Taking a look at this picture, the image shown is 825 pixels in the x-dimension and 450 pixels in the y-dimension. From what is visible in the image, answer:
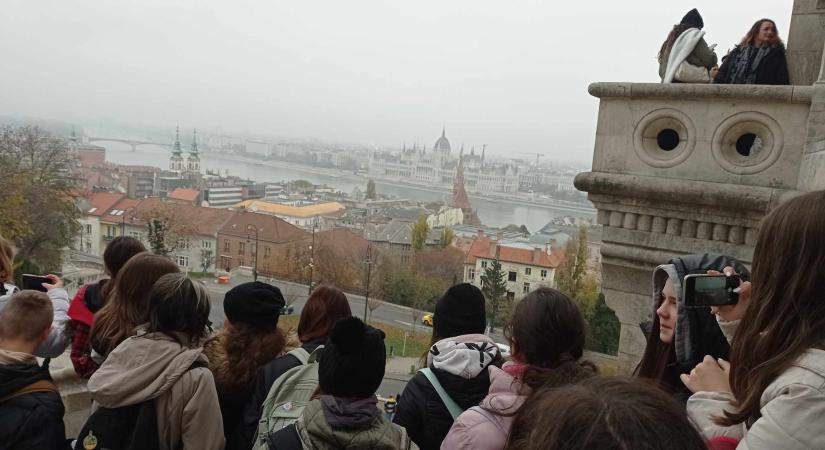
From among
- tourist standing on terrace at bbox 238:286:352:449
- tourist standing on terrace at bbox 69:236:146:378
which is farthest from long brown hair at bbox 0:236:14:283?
tourist standing on terrace at bbox 238:286:352:449

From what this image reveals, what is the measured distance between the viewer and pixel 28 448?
160 cm

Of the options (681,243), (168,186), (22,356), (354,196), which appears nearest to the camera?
(22,356)

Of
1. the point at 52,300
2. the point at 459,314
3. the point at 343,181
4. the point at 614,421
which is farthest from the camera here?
the point at 343,181

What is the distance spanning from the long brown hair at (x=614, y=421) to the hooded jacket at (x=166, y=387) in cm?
125

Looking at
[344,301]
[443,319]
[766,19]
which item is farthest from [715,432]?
[766,19]

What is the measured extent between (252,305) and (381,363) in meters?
0.67

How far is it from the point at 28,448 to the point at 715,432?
5.36ft

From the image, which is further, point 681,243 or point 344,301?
point 681,243

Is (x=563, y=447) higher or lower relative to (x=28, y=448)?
higher

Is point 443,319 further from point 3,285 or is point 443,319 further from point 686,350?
point 3,285

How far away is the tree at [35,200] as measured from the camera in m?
14.9

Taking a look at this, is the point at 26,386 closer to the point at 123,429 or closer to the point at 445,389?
the point at 123,429

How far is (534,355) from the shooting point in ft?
4.91

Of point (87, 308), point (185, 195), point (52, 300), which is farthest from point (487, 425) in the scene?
point (185, 195)
